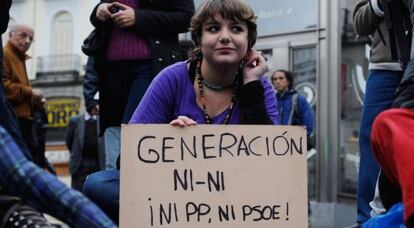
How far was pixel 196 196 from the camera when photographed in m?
2.61

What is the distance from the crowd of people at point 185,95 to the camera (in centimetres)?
199

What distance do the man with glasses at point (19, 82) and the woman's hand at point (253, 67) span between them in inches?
98.7

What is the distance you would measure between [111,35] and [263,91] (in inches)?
37.4

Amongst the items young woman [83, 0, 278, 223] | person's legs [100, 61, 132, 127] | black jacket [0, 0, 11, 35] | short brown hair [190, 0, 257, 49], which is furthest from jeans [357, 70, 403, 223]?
black jacket [0, 0, 11, 35]

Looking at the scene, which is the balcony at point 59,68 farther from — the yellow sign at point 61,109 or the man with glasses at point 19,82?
the man with glasses at point 19,82

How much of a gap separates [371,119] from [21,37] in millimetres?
3095

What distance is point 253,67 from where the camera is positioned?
318 centimetres

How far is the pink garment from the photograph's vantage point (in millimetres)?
3623

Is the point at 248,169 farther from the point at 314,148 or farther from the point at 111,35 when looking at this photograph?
the point at 314,148

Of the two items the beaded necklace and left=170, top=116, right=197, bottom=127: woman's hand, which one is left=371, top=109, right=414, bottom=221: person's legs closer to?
left=170, top=116, right=197, bottom=127: woman's hand

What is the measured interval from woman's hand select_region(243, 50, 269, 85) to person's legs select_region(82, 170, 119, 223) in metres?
0.69

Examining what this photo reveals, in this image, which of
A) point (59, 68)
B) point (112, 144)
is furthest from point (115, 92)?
point (59, 68)

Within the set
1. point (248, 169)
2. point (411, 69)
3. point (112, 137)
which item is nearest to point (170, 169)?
point (248, 169)

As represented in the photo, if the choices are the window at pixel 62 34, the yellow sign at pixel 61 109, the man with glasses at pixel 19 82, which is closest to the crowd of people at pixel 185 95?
the man with glasses at pixel 19 82
